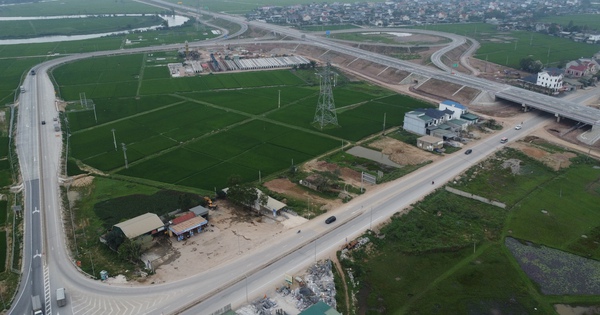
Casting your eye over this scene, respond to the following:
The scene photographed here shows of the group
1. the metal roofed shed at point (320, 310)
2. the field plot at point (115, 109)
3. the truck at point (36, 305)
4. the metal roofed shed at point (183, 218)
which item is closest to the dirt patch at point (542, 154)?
the metal roofed shed at point (320, 310)

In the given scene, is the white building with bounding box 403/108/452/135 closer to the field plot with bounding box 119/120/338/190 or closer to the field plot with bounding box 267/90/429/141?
the field plot with bounding box 267/90/429/141

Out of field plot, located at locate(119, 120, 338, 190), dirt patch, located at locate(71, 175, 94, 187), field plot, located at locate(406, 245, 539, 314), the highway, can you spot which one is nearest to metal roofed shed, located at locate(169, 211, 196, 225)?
field plot, located at locate(119, 120, 338, 190)

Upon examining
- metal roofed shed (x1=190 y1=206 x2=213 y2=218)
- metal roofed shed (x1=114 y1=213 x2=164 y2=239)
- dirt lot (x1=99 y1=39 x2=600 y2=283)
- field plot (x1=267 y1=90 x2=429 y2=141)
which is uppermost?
metal roofed shed (x1=114 y1=213 x2=164 y2=239)

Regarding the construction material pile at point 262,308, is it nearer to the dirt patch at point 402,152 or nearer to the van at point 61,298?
the van at point 61,298

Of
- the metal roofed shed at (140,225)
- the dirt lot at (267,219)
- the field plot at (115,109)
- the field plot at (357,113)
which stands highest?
the metal roofed shed at (140,225)

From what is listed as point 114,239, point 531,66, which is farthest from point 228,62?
point 114,239

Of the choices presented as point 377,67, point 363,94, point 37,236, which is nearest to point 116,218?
point 37,236

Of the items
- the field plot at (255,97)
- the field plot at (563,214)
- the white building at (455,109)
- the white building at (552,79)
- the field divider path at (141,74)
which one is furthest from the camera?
the field divider path at (141,74)

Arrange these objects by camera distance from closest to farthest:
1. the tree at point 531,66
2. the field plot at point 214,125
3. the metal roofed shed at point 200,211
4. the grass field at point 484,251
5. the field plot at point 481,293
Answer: the field plot at point 481,293
the grass field at point 484,251
the metal roofed shed at point 200,211
the field plot at point 214,125
the tree at point 531,66
